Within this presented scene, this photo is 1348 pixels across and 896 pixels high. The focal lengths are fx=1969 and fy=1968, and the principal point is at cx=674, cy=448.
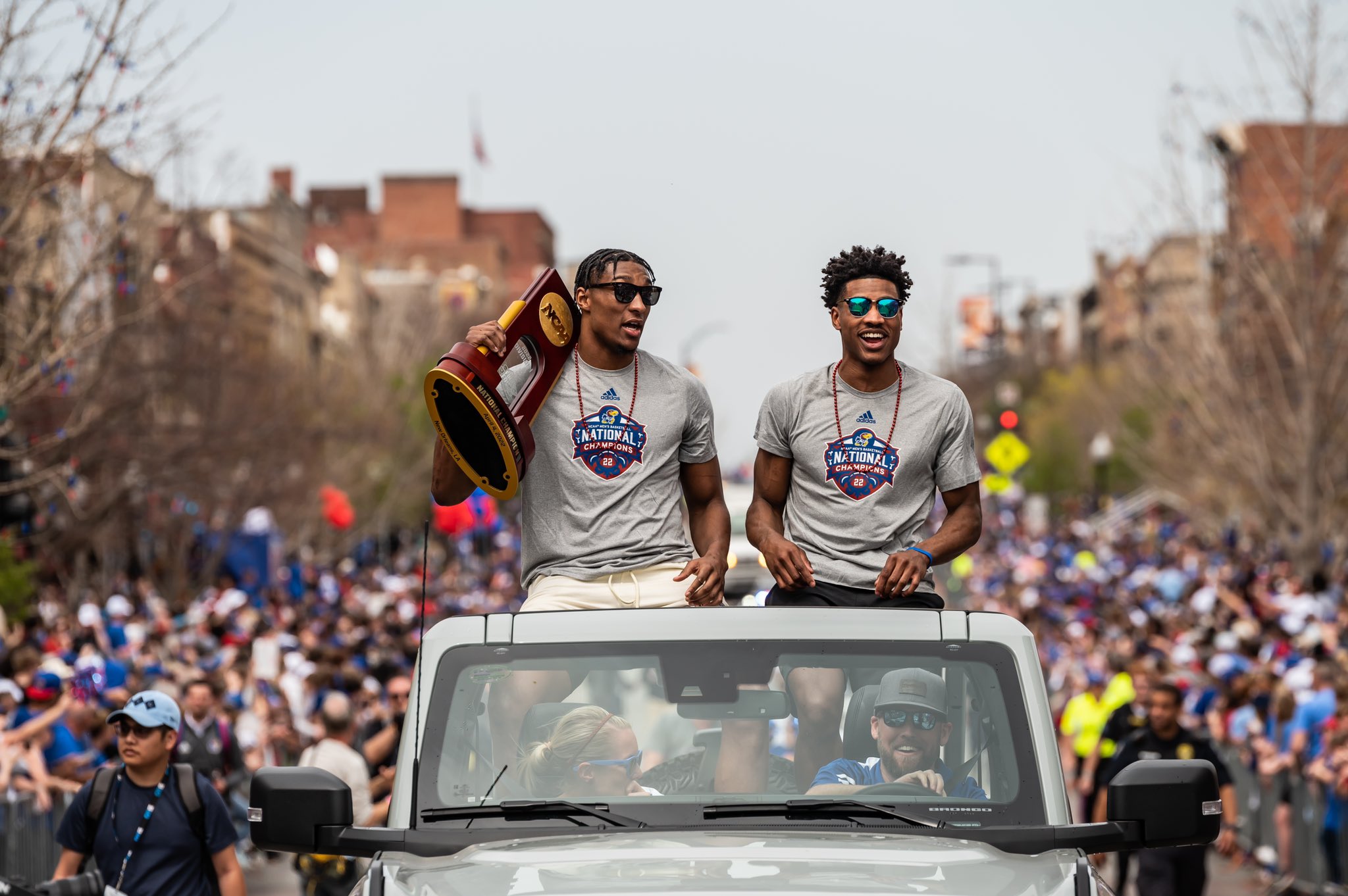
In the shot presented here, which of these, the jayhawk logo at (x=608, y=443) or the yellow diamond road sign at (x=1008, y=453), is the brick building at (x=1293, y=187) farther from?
the jayhawk logo at (x=608, y=443)

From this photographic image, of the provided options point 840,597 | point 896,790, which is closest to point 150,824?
point 840,597

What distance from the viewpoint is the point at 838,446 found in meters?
5.72

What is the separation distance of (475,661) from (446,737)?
220mm

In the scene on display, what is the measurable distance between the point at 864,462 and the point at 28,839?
7.95m

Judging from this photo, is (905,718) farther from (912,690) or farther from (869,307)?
(869,307)

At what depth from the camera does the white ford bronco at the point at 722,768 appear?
4137 mm

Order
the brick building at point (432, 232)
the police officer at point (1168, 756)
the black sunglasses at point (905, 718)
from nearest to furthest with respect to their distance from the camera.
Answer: the black sunglasses at point (905, 718)
the police officer at point (1168, 756)
the brick building at point (432, 232)

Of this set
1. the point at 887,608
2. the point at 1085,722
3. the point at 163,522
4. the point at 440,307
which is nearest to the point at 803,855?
the point at 887,608

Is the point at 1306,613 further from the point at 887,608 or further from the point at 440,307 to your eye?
the point at 440,307

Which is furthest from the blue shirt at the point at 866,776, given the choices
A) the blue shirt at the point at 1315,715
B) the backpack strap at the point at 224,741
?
the backpack strap at the point at 224,741

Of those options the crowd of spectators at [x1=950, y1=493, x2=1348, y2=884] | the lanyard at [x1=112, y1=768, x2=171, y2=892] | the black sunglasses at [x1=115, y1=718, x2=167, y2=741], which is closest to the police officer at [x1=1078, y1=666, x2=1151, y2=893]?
the crowd of spectators at [x1=950, y1=493, x2=1348, y2=884]

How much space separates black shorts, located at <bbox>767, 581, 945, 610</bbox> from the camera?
549 cm

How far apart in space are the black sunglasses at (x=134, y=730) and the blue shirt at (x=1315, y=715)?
29.1 ft

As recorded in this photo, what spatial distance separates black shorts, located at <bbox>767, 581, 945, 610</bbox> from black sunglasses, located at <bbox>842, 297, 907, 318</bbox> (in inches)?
31.4
